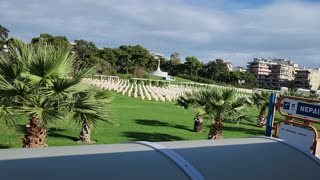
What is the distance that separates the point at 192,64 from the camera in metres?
106

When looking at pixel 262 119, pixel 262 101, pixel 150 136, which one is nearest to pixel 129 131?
pixel 150 136

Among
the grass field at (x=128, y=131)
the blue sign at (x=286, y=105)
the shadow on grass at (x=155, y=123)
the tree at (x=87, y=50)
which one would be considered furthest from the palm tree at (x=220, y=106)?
the tree at (x=87, y=50)

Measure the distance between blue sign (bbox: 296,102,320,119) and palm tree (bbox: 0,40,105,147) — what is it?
4.45 metres

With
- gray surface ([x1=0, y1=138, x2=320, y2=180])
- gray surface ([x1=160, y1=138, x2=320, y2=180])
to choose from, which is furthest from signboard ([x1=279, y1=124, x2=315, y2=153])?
gray surface ([x1=0, y1=138, x2=320, y2=180])

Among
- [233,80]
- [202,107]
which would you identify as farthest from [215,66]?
[202,107]

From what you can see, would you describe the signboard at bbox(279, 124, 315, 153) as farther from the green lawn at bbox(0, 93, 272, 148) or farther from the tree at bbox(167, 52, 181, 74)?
the tree at bbox(167, 52, 181, 74)

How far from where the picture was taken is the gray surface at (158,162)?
2.36 metres

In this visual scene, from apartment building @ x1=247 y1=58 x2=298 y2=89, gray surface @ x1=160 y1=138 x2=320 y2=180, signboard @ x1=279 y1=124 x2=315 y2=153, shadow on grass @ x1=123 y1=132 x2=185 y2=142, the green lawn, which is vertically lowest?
shadow on grass @ x1=123 y1=132 x2=185 y2=142

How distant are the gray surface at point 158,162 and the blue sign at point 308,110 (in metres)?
3.96

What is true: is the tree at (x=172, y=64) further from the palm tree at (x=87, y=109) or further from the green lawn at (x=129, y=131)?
the palm tree at (x=87, y=109)

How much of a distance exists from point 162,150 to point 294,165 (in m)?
1.25

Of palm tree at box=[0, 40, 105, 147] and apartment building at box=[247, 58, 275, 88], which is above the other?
apartment building at box=[247, 58, 275, 88]

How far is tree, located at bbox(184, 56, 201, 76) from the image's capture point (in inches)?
4165

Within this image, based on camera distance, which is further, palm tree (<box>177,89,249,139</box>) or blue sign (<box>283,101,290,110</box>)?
palm tree (<box>177,89,249,139</box>)
